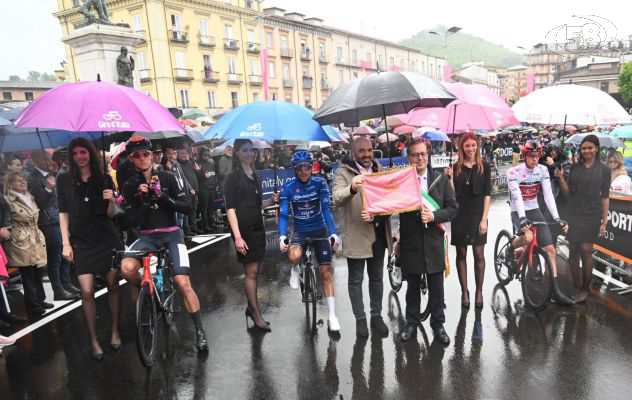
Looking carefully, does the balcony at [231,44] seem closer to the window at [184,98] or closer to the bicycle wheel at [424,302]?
the window at [184,98]

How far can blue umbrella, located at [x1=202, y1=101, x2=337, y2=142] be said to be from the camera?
505 centimetres

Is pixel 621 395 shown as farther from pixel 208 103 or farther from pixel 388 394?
pixel 208 103

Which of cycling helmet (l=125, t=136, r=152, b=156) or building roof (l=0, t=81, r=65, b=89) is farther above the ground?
building roof (l=0, t=81, r=65, b=89)

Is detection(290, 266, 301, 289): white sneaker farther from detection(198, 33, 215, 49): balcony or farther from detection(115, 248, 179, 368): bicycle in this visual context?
detection(198, 33, 215, 49): balcony

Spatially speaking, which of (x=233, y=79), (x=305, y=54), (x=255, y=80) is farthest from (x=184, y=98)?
(x=305, y=54)

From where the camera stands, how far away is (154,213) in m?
4.57

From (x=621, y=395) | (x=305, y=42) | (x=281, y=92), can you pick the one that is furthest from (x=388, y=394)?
(x=305, y=42)

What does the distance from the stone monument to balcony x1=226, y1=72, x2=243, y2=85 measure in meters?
31.2

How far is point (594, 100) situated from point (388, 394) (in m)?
4.55

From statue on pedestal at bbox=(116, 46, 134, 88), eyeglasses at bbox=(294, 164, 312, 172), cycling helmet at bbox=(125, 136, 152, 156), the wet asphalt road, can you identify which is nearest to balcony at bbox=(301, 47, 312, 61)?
statue on pedestal at bbox=(116, 46, 134, 88)

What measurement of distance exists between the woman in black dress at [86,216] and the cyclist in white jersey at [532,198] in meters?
4.67

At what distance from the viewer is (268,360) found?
14.5 feet

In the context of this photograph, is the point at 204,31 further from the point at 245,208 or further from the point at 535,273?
the point at 535,273

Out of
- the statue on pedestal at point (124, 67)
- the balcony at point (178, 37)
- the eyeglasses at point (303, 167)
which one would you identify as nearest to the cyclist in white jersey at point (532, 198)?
the eyeglasses at point (303, 167)
